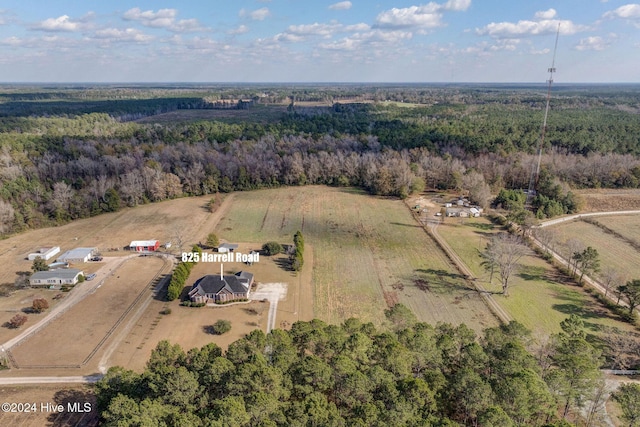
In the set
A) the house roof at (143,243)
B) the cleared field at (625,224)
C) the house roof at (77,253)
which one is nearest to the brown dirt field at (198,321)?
the house roof at (143,243)

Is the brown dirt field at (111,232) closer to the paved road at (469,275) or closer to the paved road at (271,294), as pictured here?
the paved road at (271,294)

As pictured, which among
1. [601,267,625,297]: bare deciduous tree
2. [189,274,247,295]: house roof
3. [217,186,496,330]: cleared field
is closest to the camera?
[217,186,496,330]: cleared field

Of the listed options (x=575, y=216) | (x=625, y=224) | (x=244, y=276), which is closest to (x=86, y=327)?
(x=244, y=276)

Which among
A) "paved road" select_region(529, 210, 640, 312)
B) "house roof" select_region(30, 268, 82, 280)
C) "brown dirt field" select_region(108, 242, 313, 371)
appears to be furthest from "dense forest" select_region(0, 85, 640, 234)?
"brown dirt field" select_region(108, 242, 313, 371)

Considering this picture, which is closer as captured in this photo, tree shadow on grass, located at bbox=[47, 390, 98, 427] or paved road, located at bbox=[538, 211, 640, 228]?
tree shadow on grass, located at bbox=[47, 390, 98, 427]

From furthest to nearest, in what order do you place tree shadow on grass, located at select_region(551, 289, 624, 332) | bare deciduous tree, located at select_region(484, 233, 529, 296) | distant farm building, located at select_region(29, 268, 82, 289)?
1. distant farm building, located at select_region(29, 268, 82, 289)
2. bare deciduous tree, located at select_region(484, 233, 529, 296)
3. tree shadow on grass, located at select_region(551, 289, 624, 332)

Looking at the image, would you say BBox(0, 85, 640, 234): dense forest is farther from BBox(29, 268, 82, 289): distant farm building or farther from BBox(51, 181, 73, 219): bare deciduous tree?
BBox(29, 268, 82, 289): distant farm building

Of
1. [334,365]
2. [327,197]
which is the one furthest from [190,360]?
[327,197]
